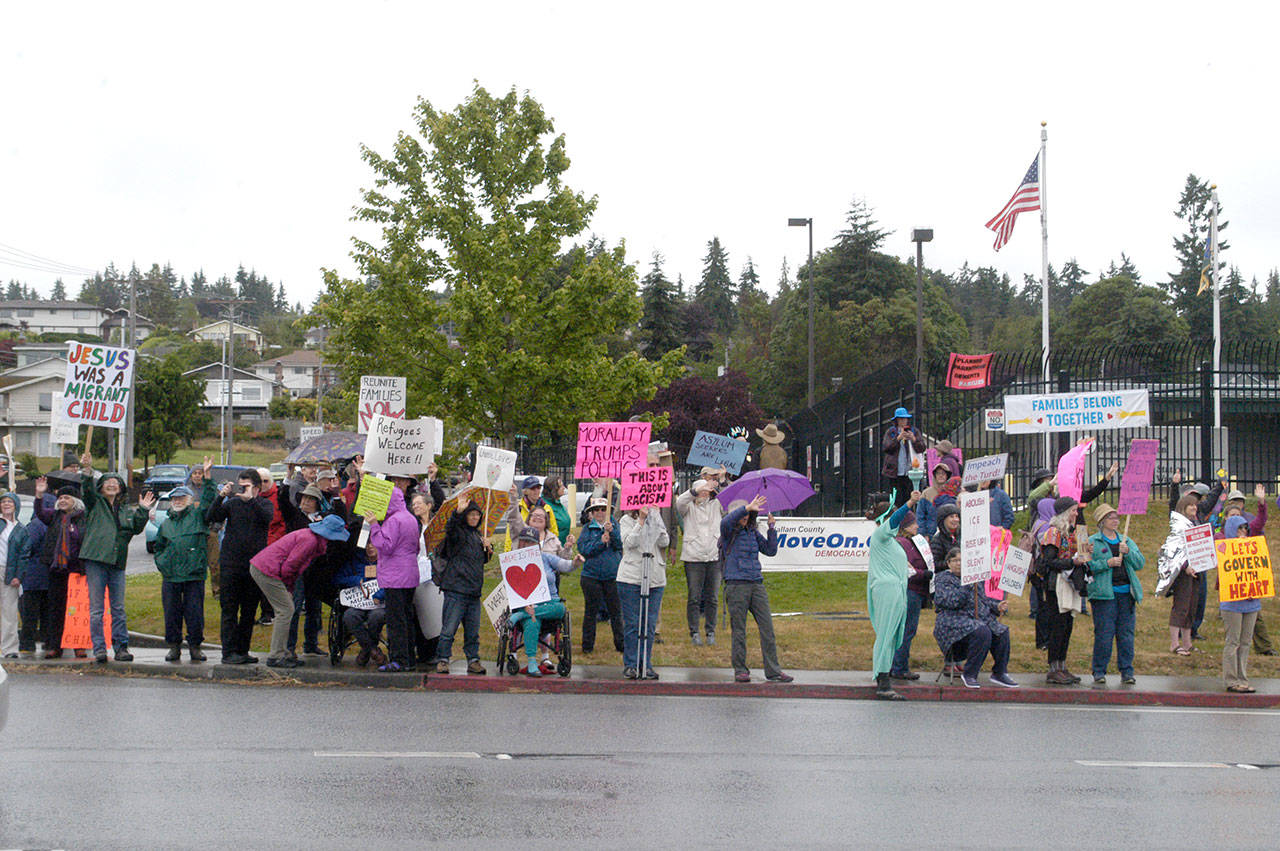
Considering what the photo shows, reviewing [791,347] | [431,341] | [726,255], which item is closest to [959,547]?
[431,341]

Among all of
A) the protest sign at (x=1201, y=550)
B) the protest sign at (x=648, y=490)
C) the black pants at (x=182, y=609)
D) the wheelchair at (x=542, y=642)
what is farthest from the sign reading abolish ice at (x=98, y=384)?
the protest sign at (x=1201, y=550)

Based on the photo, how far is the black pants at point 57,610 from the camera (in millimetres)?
13867

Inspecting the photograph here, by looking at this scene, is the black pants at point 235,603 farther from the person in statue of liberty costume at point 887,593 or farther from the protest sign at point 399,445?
the person in statue of liberty costume at point 887,593

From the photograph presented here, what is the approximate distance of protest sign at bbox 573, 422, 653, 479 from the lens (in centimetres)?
1402

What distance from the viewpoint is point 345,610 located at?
532 inches

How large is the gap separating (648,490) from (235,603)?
14.3 feet

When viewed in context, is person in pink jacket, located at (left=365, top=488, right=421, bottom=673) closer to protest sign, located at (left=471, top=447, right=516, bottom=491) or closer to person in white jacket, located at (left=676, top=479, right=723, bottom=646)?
protest sign, located at (left=471, top=447, right=516, bottom=491)

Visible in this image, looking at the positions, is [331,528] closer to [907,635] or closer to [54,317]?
[907,635]

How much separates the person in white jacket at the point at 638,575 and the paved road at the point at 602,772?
3.49 ft

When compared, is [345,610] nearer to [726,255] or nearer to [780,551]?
[780,551]

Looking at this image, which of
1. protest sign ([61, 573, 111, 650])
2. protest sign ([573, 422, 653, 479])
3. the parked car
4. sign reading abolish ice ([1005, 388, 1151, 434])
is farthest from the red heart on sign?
the parked car

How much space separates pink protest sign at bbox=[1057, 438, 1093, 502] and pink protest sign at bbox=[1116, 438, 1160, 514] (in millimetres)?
680

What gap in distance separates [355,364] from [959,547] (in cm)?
1606

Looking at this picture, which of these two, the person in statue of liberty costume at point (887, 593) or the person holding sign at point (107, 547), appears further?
the person holding sign at point (107, 547)
